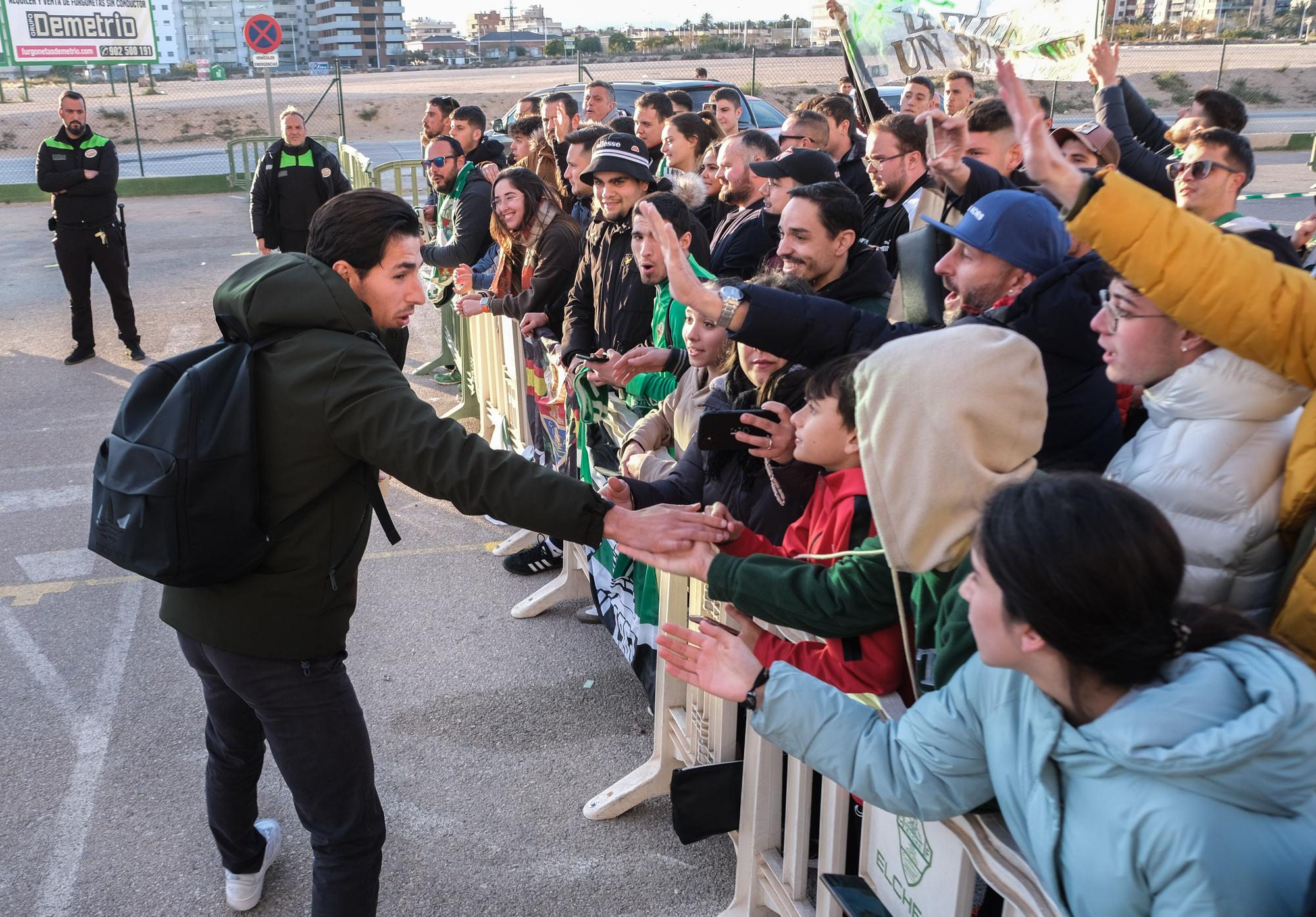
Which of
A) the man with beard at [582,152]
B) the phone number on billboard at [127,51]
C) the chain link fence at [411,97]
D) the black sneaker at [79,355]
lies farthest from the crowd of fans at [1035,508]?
the phone number on billboard at [127,51]

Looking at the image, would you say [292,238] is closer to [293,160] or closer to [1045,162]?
[293,160]

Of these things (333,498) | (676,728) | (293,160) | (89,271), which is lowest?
(676,728)

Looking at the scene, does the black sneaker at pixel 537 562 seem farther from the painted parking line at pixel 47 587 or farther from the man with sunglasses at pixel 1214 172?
the man with sunglasses at pixel 1214 172

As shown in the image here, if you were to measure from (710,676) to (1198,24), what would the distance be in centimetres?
5908

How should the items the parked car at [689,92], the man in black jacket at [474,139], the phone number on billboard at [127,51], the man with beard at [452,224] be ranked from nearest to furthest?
the man with beard at [452,224], the man in black jacket at [474,139], the parked car at [689,92], the phone number on billboard at [127,51]

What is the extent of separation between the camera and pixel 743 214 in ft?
18.1

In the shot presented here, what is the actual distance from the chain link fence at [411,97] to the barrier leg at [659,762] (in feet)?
71.2

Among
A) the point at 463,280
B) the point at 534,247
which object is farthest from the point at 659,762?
the point at 463,280

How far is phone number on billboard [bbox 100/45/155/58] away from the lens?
111 feet

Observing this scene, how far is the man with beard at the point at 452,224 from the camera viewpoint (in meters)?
7.39

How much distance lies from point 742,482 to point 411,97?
43.9 m

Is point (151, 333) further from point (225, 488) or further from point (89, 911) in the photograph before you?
point (225, 488)

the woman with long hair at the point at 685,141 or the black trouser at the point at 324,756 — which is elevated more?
the woman with long hair at the point at 685,141

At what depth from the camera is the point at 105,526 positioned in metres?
2.48
